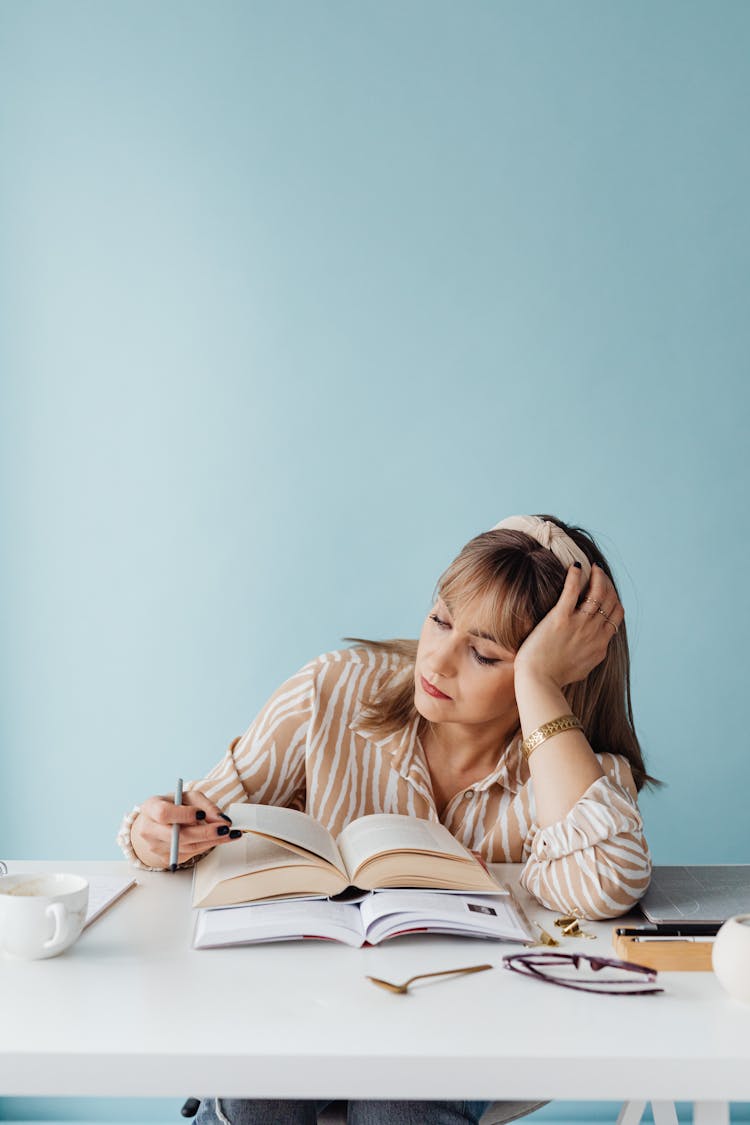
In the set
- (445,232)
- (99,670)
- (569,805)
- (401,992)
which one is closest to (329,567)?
(99,670)

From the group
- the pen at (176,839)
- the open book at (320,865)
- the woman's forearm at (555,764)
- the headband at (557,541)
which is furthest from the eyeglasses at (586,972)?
the headband at (557,541)

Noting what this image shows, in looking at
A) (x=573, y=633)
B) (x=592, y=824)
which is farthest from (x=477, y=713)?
(x=592, y=824)

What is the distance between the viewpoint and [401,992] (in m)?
0.90

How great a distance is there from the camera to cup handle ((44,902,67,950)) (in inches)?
37.0

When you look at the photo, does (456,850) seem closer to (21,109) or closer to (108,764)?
(108,764)

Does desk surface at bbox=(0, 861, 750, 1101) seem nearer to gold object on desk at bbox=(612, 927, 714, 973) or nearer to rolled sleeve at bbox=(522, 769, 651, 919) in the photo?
gold object on desk at bbox=(612, 927, 714, 973)

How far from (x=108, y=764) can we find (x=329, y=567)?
2.00 ft

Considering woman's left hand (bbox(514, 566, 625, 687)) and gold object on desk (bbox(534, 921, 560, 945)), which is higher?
woman's left hand (bbox(514, 566, 625, 687))

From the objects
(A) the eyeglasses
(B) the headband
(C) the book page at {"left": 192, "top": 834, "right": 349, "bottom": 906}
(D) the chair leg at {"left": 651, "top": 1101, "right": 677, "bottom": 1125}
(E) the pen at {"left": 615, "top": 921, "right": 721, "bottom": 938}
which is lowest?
(D) the chair leg at {"left": 651, "top": 1101, "right": 677, "bottom": 1125}

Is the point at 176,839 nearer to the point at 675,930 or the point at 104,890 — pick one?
the point at 104,890

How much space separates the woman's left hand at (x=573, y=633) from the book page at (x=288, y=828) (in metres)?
0.35

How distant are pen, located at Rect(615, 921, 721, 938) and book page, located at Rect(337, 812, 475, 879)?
0.64ft

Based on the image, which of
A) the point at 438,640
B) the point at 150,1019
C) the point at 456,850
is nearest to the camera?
the point at 150,1019

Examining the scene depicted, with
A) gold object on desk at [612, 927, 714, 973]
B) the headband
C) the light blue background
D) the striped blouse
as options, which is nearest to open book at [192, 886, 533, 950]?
gold object on desk at [612, 927, 714, 973]
